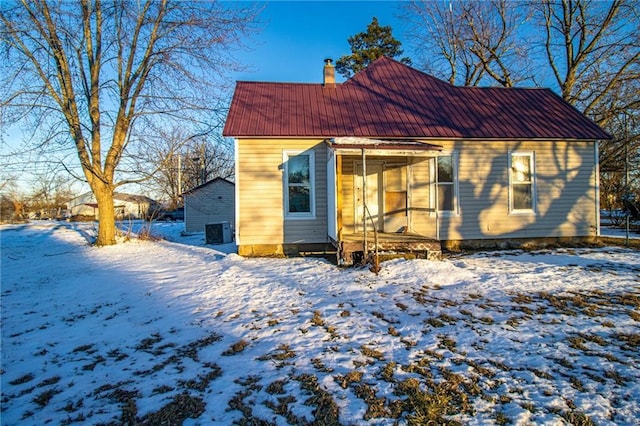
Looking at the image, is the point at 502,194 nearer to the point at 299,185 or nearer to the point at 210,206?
the point at 299,185

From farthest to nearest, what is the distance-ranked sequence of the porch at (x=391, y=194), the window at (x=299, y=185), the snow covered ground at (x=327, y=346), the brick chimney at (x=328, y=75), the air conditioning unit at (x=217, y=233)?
1. the air conditioning unit at (x=217, y=233)
2. the brick chimney at (x=328, y=75)
3. the porch at (x=391, y=194)
4. the window at (x=299, y=185)
5. the snow covered ground at (x=327, y=346)

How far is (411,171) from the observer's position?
10.0 m

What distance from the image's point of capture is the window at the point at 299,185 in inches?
372

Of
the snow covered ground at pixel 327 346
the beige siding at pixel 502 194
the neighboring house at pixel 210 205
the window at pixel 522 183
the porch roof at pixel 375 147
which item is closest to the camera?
the snow covered ground at pixel 327 346

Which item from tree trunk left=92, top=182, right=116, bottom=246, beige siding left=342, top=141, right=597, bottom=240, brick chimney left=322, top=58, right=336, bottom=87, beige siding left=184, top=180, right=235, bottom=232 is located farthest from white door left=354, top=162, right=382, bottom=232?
beige siding left=184, top=180, right=235, bottom=232

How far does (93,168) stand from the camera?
1116cm

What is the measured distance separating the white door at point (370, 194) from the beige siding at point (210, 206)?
13.3 m

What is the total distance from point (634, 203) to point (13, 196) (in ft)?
181

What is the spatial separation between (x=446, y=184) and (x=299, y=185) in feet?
14.8

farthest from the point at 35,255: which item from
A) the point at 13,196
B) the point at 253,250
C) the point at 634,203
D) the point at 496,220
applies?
the point at 13,196

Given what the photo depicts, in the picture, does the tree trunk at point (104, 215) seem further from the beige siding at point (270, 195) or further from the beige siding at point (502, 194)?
the beige siding at point (502, 194)

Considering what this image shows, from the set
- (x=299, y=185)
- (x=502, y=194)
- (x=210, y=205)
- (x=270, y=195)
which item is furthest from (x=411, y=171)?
(x=210, y=205)

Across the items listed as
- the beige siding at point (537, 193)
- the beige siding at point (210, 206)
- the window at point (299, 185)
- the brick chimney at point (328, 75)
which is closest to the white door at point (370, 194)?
the window at point (299, 185)

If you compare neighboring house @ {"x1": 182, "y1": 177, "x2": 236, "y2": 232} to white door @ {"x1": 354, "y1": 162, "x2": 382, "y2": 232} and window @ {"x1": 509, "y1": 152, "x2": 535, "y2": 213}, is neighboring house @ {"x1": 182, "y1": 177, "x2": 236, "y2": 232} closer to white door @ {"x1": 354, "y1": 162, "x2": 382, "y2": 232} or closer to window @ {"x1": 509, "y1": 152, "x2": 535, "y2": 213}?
white door @ {"x1": 354, "y1": 162, "x2": 382, "y2": 232}
